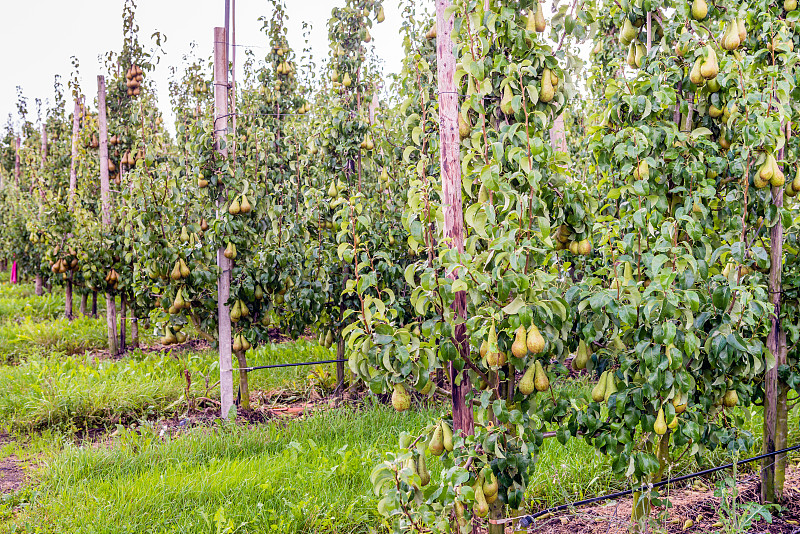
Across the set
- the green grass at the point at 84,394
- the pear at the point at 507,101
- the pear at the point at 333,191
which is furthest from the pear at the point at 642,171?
the green grass at the point at 84,394

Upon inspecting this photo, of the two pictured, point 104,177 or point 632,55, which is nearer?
point 632,55

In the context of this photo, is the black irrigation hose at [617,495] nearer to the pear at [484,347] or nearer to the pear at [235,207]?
the pear at [484,347]

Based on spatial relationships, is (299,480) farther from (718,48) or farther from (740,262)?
(718,48)

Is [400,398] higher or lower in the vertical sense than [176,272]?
lower

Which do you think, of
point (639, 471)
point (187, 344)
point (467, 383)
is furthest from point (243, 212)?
point (187, 344)

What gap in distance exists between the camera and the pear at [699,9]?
245cm

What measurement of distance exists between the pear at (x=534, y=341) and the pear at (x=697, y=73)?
50.1 inches

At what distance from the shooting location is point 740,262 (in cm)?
247

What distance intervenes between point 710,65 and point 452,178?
1.13 meters

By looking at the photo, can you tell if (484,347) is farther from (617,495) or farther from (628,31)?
(628,31)

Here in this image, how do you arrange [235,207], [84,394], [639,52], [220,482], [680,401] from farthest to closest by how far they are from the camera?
[84,394] → [235,207] → [220,482] → [639,52] → [680,401]

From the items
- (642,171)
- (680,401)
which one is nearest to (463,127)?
(642,171)

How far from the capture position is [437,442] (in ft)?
7.07

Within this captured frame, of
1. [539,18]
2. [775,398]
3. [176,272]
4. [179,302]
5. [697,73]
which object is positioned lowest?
[775,398]
